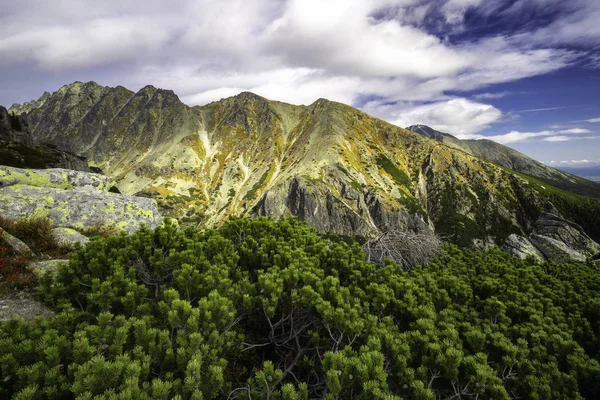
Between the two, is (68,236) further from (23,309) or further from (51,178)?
(51,178)

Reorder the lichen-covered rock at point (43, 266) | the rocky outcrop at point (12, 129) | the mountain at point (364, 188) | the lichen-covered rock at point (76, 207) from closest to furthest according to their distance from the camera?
the lichen-covered rock at point (43, 266) < the lichen-covered rock at point (76, 207) < the rocky outcrop at point (12, 129) < the mountain at point (364, 188)

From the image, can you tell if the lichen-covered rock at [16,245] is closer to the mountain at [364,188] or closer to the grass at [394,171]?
the mountain at [364,188]

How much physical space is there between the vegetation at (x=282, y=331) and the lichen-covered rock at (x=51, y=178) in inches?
503

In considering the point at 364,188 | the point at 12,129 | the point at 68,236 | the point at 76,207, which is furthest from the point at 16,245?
the point at 364,188

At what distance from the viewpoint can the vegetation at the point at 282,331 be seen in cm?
445

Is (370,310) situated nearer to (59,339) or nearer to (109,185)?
(59,339)

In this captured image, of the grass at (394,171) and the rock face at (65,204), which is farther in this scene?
the grass at (394,171)

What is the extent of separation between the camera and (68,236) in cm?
1287

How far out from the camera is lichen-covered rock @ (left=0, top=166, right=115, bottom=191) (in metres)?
15.5

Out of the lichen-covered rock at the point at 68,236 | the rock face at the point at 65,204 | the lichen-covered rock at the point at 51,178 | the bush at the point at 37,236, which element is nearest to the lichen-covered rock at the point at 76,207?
the rock face at the point at 65,204

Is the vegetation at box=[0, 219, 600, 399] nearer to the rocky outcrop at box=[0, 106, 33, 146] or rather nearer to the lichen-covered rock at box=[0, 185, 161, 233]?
the lichen-covered rock at box=[0, 185, 161, 233]

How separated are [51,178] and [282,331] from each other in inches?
747

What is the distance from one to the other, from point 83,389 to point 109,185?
21.4 meters

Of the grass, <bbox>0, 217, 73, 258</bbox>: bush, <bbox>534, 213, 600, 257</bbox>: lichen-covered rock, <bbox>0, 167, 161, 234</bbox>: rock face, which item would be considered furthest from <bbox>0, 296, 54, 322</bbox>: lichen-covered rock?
the grass
